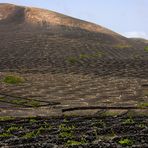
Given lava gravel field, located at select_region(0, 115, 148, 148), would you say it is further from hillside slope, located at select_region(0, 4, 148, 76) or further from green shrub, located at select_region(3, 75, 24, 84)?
hillside slope, located at select_region(0, 4, 148, 76)

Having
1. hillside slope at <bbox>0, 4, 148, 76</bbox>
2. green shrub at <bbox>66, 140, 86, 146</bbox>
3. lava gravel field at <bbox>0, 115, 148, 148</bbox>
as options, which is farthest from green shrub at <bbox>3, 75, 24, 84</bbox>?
green shrub at <bbox>66, 140, 86, 146</bbox>

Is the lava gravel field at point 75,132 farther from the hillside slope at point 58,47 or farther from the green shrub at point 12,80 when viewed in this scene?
the hillside slope at point 58,47

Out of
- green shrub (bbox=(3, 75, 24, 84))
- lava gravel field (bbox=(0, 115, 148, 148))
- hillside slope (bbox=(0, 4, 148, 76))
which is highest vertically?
lava gravel field (bbox=(0, 115, 148, 148))

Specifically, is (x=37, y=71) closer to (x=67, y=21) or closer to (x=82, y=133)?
(x=82, y=133)

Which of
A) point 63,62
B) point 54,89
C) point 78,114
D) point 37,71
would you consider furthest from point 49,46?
point 78,114

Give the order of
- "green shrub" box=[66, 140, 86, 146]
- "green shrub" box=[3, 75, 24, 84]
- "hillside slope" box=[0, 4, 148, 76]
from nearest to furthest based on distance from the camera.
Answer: "green shrub" box=[66, 140, 86, 146] → "green shrub" box=[3, 75, 24, 84] → "hillside slope" box=[0, 4, 148, 76]

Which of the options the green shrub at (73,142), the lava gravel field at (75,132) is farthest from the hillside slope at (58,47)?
Answer: the green shrub at (73,142)

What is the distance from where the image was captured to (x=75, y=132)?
370 inches

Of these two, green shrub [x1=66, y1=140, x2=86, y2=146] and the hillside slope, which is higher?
green shrub [x1=66, y1=140, x2=86, y2=146]

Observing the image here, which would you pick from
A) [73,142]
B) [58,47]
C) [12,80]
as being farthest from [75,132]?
[58,47]

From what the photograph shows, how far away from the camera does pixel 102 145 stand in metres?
8.00

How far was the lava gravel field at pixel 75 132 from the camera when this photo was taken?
826 centimetres

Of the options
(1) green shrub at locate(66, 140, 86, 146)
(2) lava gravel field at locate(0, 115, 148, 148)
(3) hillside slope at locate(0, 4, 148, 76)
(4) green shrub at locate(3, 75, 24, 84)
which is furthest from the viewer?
(3) hillside slope at locate(0, 4, 148, 76)

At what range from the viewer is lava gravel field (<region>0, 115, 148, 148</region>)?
325 inches
